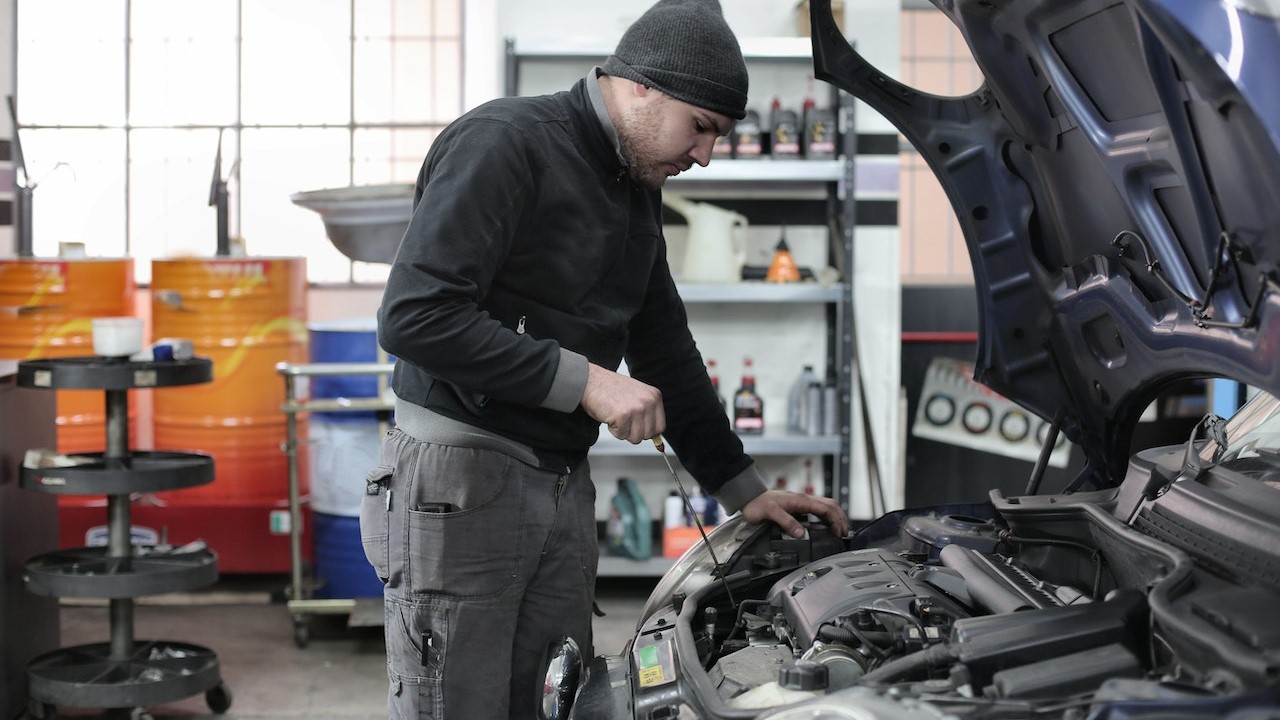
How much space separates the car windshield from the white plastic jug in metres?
3.16

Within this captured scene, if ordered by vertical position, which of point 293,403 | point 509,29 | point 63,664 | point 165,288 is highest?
point 509,29

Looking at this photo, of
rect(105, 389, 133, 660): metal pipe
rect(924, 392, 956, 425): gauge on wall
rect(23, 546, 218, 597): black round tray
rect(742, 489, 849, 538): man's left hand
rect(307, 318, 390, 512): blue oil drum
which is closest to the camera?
rect(742, 489, 849, 538): man's left hand

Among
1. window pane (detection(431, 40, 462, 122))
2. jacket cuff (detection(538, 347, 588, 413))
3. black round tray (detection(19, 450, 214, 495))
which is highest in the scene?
window pane (detection(431, 40, 462, 122))

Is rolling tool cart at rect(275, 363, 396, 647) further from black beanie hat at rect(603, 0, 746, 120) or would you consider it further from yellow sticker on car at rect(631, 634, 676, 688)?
yellow sticker on car at rect(631, 634, 676, 688)

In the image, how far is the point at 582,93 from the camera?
2.02 m

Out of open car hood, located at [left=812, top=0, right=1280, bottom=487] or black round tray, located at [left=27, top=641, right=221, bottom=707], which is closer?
open car hood, located at [left=812, top=0, right=1280, bottom=487]

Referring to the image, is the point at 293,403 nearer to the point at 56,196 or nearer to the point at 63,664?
the point at 63,664

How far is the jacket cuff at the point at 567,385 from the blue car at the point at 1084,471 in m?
0.36

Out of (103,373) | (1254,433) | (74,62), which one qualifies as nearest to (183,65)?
(74,62)

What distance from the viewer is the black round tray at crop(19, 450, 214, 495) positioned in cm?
334

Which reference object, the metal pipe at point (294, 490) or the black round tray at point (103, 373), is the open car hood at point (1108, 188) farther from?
the metal pipe at point (294, 490)

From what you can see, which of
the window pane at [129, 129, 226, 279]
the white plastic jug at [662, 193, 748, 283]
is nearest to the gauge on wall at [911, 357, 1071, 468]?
the white plastic jug at [662, 193, 748, 283]

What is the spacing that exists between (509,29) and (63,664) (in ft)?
9.88

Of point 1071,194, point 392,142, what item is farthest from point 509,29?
point 1071,194
